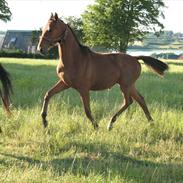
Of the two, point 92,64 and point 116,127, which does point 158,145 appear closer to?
point 116,127

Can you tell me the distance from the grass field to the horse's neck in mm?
1047

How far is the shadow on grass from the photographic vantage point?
19.9ft

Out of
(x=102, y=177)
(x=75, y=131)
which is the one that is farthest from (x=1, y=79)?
(x=102, y=177)

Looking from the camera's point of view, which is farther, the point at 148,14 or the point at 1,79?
the point at 148,14

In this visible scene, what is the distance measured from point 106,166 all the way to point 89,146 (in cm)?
102

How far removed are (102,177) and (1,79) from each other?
3.35 metres

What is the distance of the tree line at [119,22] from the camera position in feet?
184

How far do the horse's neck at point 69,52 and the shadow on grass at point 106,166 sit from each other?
1.56 metres

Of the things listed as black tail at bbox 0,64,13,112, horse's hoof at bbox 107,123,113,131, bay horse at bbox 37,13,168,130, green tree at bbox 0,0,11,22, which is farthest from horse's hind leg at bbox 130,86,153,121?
green tree at bbox 0,0,11,22

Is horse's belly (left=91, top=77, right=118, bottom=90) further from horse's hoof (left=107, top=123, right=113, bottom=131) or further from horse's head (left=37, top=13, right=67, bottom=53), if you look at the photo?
horse's head (left=37, top=13, right=67, bottom=53)

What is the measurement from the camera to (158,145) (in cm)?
784

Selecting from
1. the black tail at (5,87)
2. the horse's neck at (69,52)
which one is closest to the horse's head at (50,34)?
the horse's neck at (69,52)

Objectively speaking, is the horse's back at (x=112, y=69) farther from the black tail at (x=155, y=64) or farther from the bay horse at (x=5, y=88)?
the bay horse at (x=5, y=88)

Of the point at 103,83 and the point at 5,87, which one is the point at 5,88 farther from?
the point at 103,83
